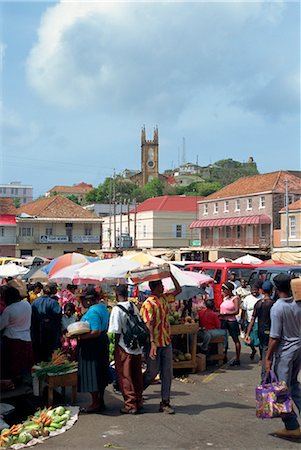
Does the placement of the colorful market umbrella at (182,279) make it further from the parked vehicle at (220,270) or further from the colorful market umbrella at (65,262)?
the parked vehicle at (220,270)

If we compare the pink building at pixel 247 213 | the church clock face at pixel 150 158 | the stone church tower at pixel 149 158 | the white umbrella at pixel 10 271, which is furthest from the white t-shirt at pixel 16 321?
the church clock face at pixel 150 158

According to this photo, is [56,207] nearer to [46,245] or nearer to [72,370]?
[46,245]

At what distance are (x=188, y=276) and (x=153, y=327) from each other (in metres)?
3.91

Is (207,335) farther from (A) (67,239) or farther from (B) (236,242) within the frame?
(A) (67,239)

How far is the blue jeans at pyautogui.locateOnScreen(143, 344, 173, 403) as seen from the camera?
26.3 feet

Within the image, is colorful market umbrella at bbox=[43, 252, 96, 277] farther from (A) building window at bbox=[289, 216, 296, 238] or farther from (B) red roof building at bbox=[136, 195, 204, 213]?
(B) red roof building at bbox=[136, 195, 204, 213]

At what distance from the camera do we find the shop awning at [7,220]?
63406 millimetres

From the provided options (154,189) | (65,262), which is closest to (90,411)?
(65,262)

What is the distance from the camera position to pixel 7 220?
64312 mm

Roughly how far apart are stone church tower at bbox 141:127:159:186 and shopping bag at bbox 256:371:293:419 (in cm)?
14618

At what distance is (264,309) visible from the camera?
9.79 m

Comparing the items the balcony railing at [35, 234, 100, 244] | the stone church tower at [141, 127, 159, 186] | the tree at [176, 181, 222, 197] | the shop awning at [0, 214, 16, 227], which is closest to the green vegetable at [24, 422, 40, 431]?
the shop awning at [0, 214, 16, 227]

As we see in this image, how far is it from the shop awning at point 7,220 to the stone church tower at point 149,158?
89376mm

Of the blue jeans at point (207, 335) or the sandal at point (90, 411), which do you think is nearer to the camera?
the sandal at point (90, 411)
